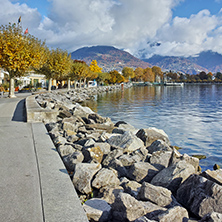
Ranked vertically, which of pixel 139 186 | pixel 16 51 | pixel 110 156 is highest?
pixel 16 51

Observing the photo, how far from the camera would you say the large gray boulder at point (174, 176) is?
4527 millimetres

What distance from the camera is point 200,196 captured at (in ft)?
12.4

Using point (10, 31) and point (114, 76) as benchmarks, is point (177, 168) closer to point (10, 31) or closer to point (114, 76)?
point (10, 31)

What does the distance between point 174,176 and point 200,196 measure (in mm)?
800

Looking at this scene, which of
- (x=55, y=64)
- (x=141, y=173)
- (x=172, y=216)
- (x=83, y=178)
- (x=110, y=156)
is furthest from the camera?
(x=55, y=64)

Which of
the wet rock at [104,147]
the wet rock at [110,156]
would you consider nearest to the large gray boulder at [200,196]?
the wet rock at [110,156]

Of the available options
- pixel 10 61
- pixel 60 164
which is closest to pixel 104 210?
pixel 60 164

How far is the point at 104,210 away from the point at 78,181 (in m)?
1.03

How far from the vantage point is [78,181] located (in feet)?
14.6

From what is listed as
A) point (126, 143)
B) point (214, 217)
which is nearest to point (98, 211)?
point (214, 217)

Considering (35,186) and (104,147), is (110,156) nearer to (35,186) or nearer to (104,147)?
(104,147)

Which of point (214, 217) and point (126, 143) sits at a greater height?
point (126, 143)

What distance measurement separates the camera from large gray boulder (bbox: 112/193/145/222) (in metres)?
3.39

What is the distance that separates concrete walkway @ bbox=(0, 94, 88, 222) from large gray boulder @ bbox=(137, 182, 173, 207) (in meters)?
1.08
